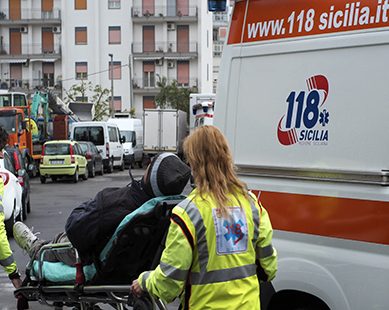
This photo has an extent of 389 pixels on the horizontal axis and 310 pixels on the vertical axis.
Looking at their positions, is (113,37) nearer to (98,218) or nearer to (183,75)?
(183,75)

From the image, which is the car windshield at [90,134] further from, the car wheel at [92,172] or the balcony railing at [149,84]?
Answer: the balcony railing at [149,84]

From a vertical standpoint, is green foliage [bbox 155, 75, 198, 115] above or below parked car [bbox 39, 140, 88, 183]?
above

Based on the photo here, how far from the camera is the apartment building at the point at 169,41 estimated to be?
211ft

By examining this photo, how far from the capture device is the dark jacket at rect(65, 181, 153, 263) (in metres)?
4.54

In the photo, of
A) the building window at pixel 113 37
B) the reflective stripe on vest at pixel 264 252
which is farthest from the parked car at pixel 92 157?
the building window at pixel 113 37

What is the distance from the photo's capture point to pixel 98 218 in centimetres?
456

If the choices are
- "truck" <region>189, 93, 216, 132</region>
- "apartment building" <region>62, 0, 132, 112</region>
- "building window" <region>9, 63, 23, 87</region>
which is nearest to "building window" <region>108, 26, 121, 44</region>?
"apartment building" <region>62, 0, 132, 112</region>

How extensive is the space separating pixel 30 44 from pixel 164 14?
13.2m

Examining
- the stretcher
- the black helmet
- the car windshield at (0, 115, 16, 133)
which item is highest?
the black helmet

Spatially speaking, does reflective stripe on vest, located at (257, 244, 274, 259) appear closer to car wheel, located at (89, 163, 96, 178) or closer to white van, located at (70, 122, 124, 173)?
car wheel, located at (89, 163, 96, 178)

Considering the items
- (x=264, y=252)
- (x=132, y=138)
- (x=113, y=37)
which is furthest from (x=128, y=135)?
(x=264, y=252)

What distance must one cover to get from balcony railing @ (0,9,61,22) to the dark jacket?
207 feet

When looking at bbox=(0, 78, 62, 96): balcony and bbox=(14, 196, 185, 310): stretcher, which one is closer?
bbox=(14, 196, 185, 310): stretcher

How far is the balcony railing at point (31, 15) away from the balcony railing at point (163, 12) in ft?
24.4
